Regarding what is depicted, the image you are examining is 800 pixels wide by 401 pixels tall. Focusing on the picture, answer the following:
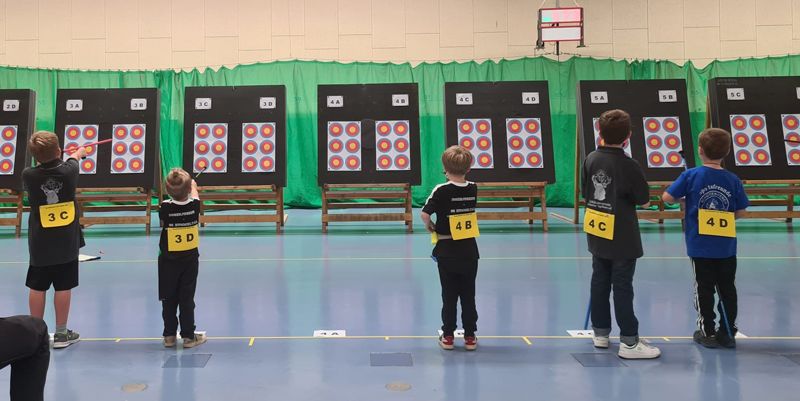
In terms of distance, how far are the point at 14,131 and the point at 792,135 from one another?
853 cm

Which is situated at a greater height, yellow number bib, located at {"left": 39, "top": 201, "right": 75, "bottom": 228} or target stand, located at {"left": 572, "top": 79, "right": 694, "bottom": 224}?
target stand, located at {"left": 572, "top": 79, "right": 694, "bottom": 224}

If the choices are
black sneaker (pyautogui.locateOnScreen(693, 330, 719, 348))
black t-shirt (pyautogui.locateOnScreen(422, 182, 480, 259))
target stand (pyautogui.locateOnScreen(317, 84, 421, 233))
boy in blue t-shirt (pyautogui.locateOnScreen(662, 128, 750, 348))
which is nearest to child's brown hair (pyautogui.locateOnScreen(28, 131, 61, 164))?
black t-shirt (pyautogui.locateOnScreen(422, 182, 480, 259))

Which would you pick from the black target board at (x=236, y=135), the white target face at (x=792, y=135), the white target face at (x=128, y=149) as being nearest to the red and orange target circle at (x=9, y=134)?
the white target face at (x=128, y=149)

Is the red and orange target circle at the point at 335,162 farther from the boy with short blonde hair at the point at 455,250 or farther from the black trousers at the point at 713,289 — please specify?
the black trousers at the point at 713,289

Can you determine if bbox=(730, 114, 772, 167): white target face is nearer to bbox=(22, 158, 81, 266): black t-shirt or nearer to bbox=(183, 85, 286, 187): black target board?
A: bbox=(183, 85, 286, 187): black target board

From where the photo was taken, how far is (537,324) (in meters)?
2.92

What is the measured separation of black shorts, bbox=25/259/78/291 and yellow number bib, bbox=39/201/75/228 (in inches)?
7.0

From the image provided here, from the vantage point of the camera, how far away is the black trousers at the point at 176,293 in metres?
2.60

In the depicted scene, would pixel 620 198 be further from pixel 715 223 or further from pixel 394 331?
pixel 394 331

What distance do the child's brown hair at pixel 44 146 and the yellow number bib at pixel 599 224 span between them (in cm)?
231

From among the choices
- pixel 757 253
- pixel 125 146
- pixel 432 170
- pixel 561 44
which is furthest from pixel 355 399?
pixel 561 44

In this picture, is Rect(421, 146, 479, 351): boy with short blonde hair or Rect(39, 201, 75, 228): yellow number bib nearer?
Rect(421, 146, 479, 351): boy with short blonde hair

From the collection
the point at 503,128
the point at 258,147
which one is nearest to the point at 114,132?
the point at 258,147

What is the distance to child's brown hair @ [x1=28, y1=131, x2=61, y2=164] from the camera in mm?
2711
